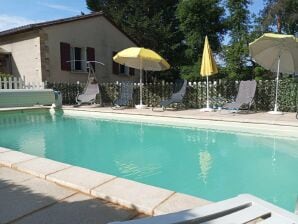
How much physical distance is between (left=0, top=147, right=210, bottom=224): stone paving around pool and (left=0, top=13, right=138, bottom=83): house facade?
13.4 m

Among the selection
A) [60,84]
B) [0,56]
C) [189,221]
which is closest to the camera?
[189,221]

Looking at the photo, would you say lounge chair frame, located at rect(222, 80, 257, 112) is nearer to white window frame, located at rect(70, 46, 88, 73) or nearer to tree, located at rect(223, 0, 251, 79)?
white window frame, located at rect(70, 46, 88, 73)

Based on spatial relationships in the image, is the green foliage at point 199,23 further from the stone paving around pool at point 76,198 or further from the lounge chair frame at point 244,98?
the stone paving around pool at point 76,198

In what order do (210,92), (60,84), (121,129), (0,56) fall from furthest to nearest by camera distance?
(0,56)
(60,84)
(210,92)
(121,129)

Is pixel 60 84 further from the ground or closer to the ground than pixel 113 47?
closer to the ground

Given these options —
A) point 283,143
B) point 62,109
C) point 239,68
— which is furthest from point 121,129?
point 239,68

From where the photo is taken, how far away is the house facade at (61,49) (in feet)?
52.1

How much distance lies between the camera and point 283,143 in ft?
21.6

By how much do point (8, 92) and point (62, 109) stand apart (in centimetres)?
223

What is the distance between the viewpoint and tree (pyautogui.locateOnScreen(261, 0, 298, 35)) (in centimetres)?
2362

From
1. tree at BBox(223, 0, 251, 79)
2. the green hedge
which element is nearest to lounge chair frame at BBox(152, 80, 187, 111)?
the green hedge

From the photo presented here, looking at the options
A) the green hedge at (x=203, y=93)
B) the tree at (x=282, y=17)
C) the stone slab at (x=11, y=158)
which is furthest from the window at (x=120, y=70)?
the stone slab at (x=11, y=158)

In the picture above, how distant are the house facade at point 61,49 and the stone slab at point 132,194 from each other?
14038mm

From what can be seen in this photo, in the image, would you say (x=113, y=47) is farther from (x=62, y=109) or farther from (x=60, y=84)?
(x=62, y=109)
